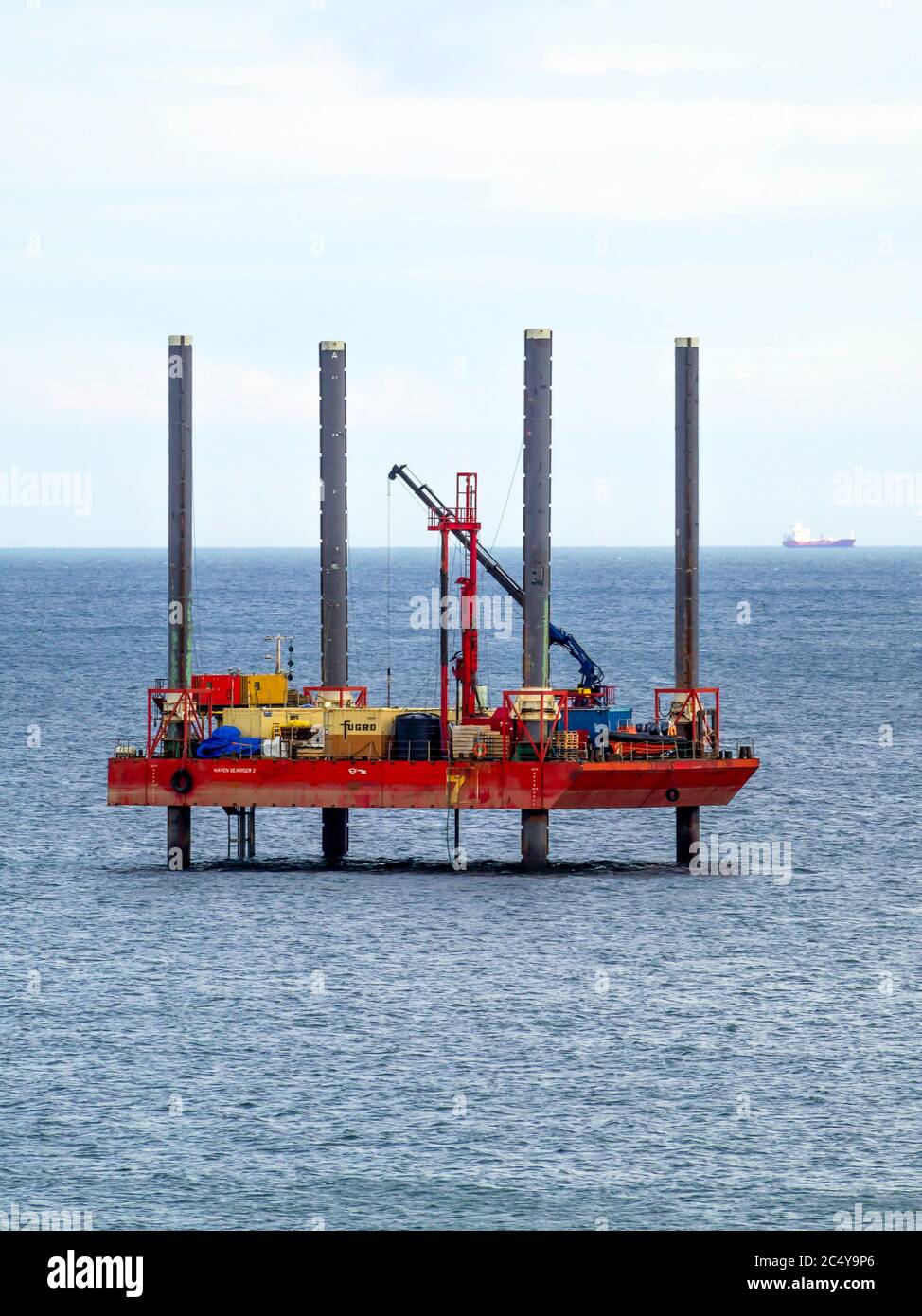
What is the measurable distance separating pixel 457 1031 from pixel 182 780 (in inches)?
825

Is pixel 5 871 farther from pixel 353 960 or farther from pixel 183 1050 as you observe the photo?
pixel 183 1050

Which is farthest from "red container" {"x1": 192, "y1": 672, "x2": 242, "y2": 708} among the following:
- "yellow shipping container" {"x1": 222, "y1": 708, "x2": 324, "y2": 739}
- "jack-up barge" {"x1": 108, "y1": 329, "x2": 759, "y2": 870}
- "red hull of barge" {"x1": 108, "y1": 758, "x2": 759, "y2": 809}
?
"red hull of barge" {"x1": 108, "y1": 758, "x2": 759, "y2": 809}

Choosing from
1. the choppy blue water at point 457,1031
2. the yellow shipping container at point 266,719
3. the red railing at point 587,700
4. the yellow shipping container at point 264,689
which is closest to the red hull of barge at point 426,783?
the choppy blue water at point 457,1031

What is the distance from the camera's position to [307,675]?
593 ft

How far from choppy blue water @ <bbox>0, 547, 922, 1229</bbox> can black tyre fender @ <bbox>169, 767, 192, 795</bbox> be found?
422 centimetres

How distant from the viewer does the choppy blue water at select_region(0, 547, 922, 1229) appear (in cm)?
5122

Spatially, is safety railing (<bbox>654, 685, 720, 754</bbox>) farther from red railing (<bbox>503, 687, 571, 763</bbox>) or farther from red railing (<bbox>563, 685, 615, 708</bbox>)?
red railing (<bbox>563, 685, 615, 708</bbox>)

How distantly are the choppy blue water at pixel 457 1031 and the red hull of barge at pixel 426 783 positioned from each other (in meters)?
3.91

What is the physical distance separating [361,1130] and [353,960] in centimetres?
1717

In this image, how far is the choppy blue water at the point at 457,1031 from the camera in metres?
51.2

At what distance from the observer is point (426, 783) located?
79.4 meters

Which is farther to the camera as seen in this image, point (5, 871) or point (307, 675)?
point (307, 675)

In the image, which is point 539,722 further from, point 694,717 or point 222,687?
point 222,687
